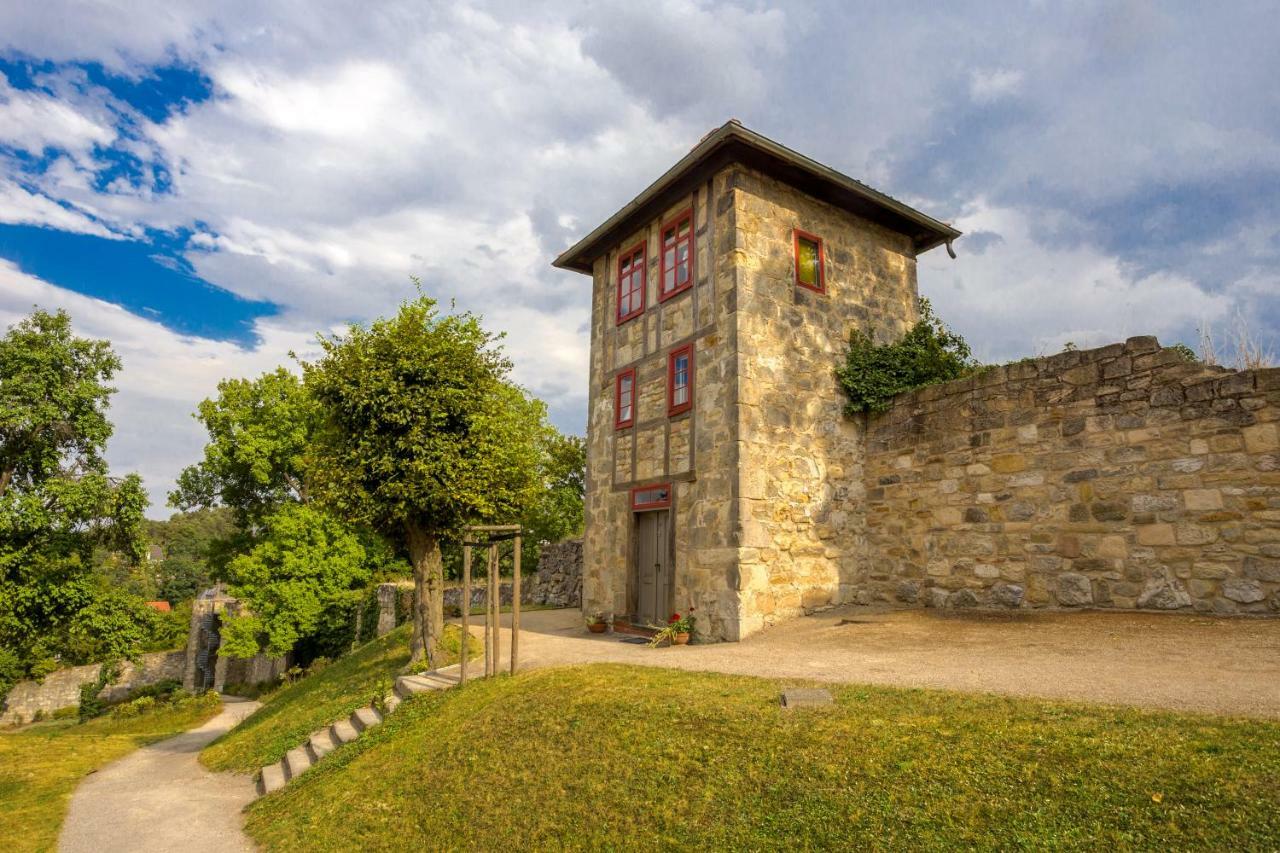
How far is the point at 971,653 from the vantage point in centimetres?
805

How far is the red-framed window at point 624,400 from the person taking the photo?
14.1m

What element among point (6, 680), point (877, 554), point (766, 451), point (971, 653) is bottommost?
point (6, 680)

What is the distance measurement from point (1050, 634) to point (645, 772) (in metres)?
5.97

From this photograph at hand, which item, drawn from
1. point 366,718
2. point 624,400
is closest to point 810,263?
point 624,400

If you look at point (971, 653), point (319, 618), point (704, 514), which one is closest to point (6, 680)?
point (319, 618)

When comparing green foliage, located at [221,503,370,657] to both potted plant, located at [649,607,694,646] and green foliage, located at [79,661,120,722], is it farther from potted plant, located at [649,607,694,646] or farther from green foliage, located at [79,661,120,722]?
potted plant, located at [649,607,694,646]

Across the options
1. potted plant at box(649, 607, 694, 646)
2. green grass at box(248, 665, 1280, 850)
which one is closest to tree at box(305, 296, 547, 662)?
potted plant at box(649, 607, 694, 646)

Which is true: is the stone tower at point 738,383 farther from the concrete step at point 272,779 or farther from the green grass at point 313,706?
the concrete step at point 272,779

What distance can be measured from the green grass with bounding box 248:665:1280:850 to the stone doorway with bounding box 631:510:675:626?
4.81m

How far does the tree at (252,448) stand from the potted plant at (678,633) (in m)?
20.4

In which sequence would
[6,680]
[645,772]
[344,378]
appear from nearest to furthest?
[645,772]
[344,378]
[6,680]

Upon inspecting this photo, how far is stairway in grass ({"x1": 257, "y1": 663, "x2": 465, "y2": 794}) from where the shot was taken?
9102 mm

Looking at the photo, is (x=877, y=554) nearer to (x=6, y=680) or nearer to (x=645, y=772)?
(x=645, y=772)

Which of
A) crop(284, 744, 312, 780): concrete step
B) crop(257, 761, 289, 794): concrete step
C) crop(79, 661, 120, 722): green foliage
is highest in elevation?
crop(284, 744, 312, 780): concrete step
